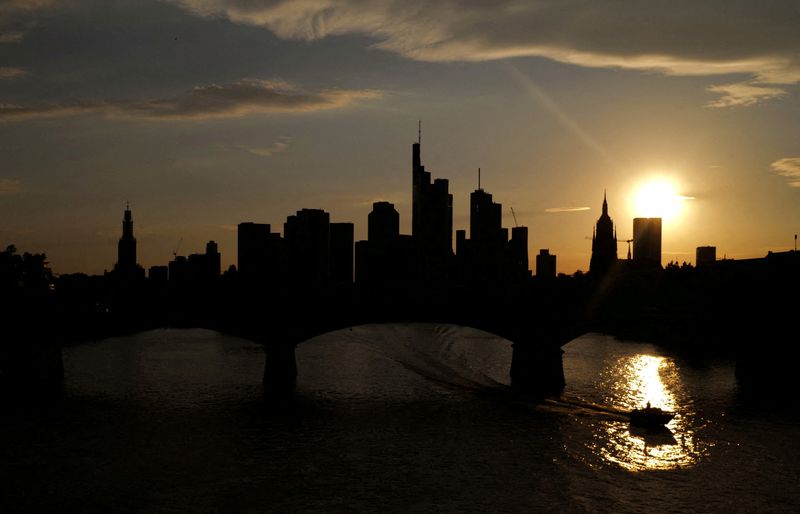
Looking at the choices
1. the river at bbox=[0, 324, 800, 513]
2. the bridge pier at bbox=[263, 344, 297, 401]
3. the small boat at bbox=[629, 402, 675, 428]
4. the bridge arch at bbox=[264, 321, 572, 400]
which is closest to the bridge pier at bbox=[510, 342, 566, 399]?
the bridge arch at bbox=[264, 321, 572, 400]

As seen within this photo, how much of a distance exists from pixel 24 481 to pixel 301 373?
41111 mm

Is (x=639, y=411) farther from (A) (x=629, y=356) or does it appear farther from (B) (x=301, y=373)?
(A) (x=629, y=356)

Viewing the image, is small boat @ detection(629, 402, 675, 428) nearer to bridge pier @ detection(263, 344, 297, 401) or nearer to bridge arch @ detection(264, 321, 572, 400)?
bridge arch @ detection(264, 321, 572, 400)

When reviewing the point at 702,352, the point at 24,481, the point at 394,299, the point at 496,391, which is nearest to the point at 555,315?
the point at 496,391

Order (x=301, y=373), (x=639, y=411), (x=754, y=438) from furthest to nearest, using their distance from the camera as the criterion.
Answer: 1. (x=301, y=373)
2. (x=639, y=411)
3. (x=754, y=438)

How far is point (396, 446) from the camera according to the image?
167 feet

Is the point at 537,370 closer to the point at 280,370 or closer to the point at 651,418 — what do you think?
the point at 651,418

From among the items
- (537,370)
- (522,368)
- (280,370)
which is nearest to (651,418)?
(537,370)

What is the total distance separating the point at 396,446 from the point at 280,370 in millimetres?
25005

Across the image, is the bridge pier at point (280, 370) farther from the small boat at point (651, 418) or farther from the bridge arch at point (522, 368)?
Result: the small boat at point (651, 418)

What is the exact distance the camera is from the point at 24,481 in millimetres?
42750

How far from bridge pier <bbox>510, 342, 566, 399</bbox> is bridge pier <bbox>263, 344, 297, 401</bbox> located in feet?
65.7

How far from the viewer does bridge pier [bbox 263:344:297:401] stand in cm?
7212

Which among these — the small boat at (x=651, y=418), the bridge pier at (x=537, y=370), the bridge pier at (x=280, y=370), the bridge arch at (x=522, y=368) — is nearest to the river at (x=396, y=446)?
the small boat at (x=651, y=418)
